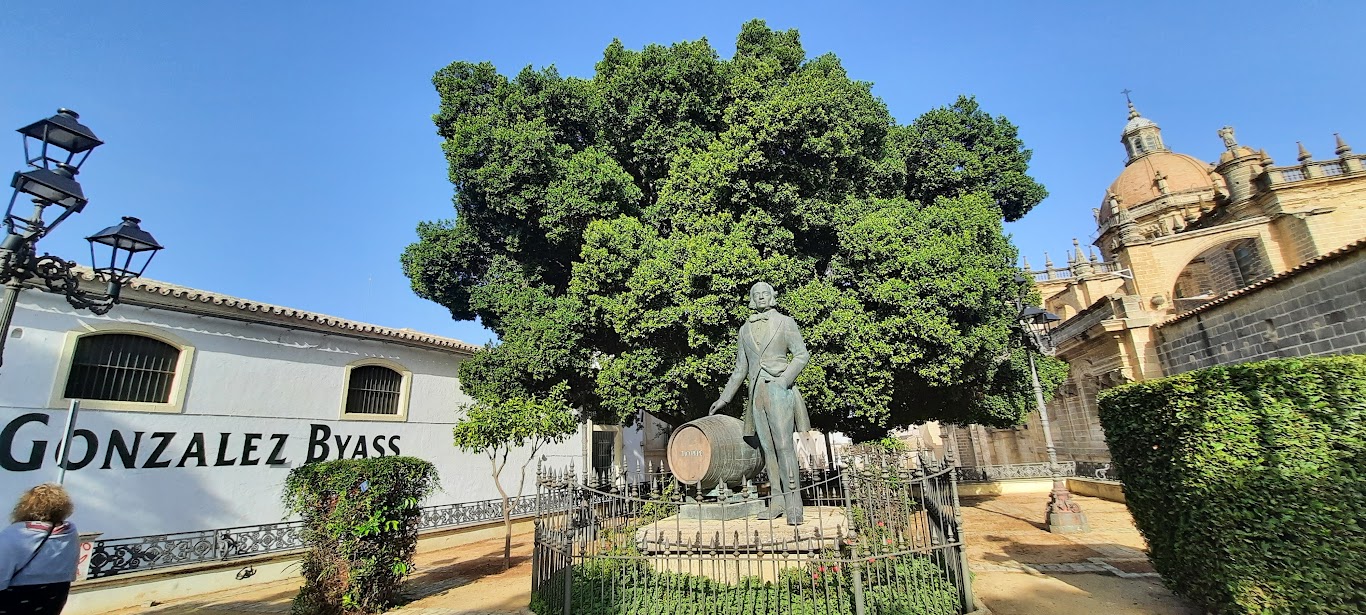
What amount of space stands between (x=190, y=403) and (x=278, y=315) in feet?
7.58

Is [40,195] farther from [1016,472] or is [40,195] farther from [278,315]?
[1016,472]

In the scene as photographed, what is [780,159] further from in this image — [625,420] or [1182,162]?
[1182,162]

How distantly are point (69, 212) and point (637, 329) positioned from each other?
8057 mm

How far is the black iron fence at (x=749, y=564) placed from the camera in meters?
5.09

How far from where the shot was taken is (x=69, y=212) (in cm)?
503

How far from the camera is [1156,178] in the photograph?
3344 centimetres

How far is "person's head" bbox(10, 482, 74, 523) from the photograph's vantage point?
3979mm

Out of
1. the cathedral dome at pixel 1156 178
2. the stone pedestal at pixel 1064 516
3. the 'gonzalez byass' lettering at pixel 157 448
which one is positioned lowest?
the stone pedestal at pixel 1064 516

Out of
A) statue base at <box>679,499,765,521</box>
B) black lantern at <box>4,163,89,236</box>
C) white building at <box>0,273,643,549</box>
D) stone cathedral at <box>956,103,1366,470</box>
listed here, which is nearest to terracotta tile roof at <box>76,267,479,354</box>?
white building at <box>0,273,643,549</box>

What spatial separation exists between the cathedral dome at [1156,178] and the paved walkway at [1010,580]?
101 feet

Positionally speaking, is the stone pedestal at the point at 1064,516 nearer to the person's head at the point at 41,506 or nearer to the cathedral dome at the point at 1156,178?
the person's head at the point at 41,506

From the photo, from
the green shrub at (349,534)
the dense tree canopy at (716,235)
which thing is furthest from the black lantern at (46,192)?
the dense tree canopy at (716,235)

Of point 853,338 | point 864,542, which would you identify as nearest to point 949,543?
point 864,542

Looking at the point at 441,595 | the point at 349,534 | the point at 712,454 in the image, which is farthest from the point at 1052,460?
the point at 349,534
